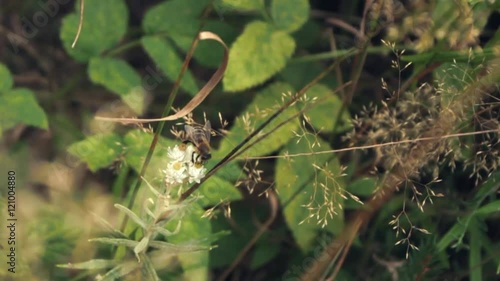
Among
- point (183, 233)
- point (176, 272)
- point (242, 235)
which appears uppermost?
point (183, 233)

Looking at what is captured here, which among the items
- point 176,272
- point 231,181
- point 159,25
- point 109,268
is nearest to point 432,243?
point 231,181

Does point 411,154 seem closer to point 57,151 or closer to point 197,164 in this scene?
point 197,164

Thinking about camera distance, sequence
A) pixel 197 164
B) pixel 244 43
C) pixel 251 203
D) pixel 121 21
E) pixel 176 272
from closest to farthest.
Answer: pixel 197 164 → pixel 176 272 → pixel 244 43 → pixel 121 21 → pixel 251 203

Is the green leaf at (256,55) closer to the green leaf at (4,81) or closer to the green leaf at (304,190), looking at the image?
the green leaf at (304,190)

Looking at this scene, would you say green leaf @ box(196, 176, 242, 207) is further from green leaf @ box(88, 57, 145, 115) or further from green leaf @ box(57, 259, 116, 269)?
green leaf @ box(88, 57, 145, 115)

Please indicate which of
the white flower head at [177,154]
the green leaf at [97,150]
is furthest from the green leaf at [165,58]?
the white flower head at [177,154]

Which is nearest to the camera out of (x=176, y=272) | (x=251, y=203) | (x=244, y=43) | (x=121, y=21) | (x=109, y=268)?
(x=109, y=268)

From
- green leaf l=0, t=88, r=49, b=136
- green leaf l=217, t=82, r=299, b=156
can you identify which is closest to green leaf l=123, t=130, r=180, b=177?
green leaf l=217, t=82, r=299, b=156
